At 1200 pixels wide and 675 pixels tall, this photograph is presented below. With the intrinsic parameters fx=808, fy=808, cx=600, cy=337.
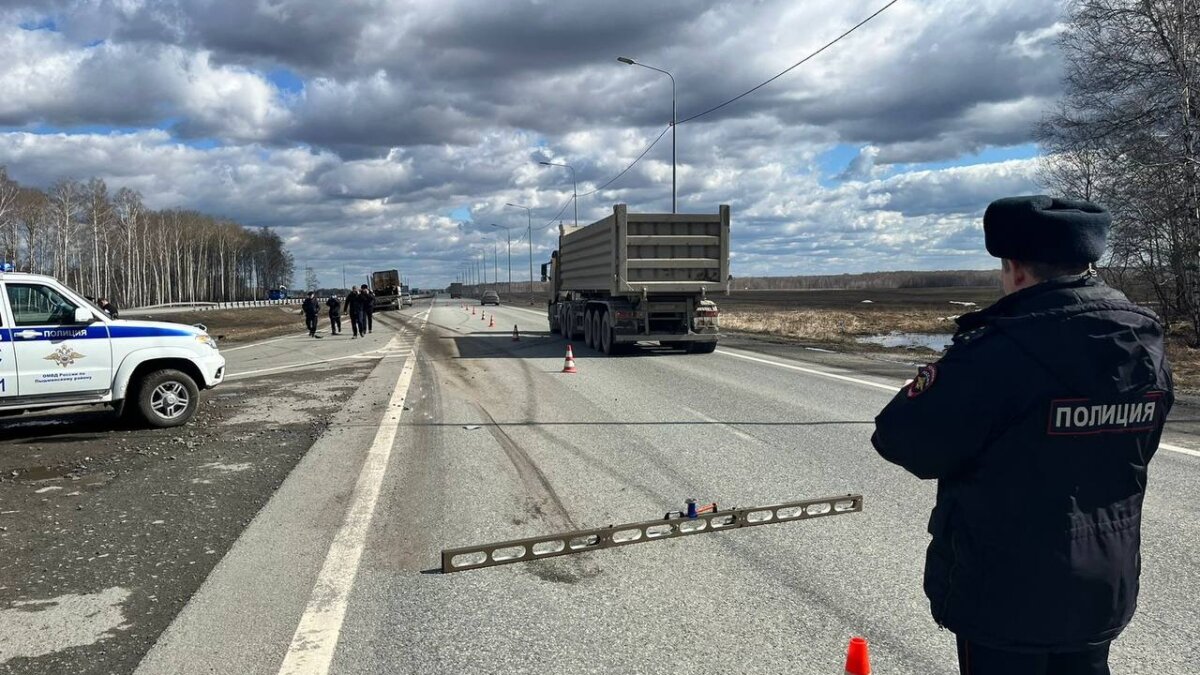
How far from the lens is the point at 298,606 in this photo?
13.3 ft

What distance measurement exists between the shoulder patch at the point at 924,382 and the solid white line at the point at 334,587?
2.67m

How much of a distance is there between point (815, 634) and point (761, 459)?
367 cm

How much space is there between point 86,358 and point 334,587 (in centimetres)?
626

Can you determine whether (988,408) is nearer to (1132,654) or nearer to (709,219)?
(1132,654)

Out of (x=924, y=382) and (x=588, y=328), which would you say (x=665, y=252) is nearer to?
(x=588, y=328)

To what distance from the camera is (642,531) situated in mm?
5055

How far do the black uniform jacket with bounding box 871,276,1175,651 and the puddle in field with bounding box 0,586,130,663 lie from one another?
3757 mm

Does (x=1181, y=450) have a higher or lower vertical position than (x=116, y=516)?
higher

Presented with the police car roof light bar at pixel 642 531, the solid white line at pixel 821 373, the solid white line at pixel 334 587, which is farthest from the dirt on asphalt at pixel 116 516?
the solid white line at pixel 821 373

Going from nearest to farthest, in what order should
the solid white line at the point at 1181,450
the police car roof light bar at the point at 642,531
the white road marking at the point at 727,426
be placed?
the police car roof light bar at the point at 642,531, the solid white line at the point at 1181,450, the white road marking at the point at 727,426

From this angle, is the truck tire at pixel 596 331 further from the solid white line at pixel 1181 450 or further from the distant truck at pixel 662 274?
the solid white line at pixel 1181 450

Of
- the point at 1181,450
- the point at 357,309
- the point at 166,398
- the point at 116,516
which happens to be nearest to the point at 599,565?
the point at 116,516

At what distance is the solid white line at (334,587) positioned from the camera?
349 cm

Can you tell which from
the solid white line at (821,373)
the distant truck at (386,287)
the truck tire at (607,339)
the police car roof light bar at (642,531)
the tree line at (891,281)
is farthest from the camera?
the tree line at (891,281)
